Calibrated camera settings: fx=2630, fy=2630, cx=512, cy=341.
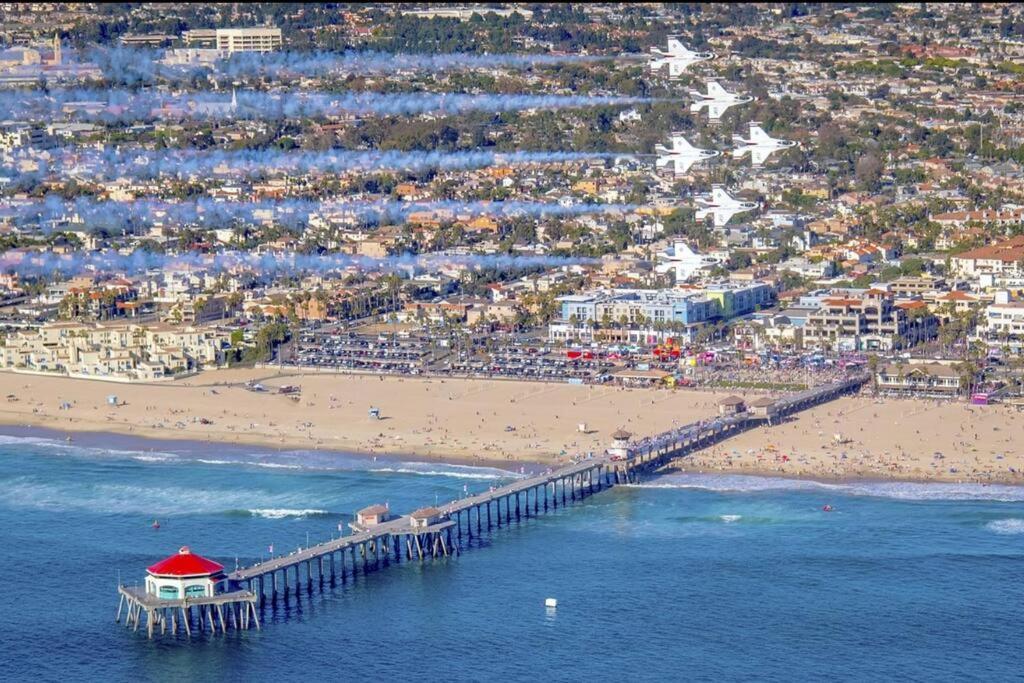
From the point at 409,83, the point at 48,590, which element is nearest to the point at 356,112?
the point at 409,83

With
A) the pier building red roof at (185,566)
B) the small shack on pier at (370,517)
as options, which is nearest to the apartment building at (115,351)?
the small shack on pier at (370,517)

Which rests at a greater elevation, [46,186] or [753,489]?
[46,186]

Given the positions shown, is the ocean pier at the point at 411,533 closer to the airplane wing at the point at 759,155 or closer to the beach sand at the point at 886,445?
the beach sand at the point at 886,445

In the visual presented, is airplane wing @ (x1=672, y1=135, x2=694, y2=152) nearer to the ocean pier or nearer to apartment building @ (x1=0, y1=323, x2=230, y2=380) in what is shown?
apartment building @ (x1=0, y1=323, x2=230, y2=380)

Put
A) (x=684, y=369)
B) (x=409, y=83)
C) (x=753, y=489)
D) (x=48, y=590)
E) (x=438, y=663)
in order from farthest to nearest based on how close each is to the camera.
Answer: (x=409, y=83) < (x=684, y=369) < (x=753, y=489) < (x=48, y=590) < (x=438, y=663)

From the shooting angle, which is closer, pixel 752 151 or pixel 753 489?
pixel 753 489

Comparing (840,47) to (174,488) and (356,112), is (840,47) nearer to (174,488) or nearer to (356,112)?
(356,112)

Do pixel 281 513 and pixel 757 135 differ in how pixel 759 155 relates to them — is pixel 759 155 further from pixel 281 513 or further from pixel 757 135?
pixel 281 513
